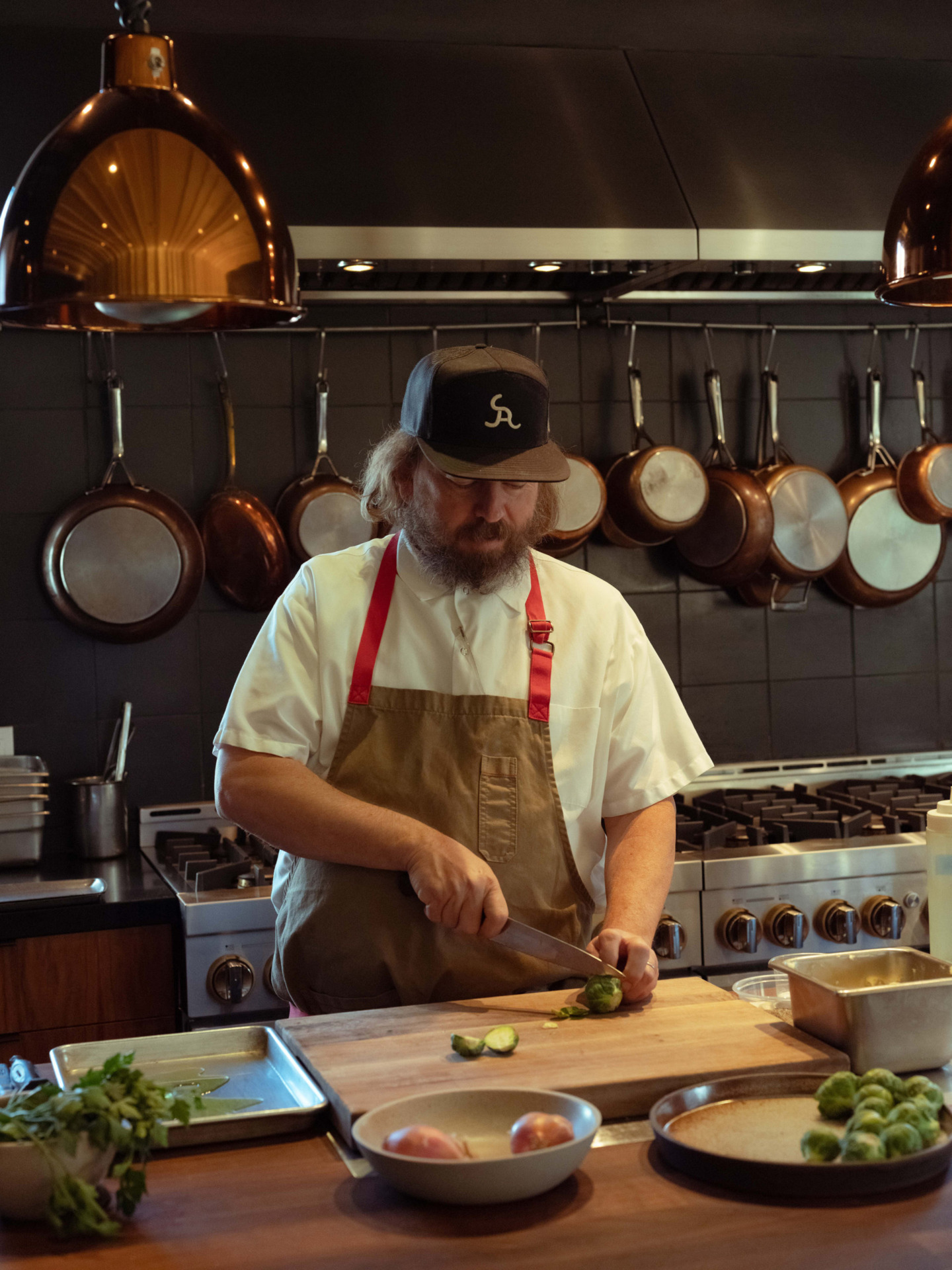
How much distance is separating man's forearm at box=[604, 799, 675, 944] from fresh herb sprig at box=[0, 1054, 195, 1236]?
723 mm

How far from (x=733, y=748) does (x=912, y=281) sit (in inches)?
81.3

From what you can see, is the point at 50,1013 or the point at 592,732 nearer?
the point at 592,732

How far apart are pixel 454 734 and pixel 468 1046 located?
1.56 feet

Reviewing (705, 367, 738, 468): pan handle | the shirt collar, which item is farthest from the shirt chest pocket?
(705, 367, 738, 468): pan handle

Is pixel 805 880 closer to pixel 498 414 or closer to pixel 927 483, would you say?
pixel 927 483

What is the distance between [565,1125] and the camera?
3.53 ft

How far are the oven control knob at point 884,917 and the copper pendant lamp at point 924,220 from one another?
5.34ft

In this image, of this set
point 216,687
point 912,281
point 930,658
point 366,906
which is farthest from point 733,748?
point 912,281

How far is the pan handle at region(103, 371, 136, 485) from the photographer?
283 cm

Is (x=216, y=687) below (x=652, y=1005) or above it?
above

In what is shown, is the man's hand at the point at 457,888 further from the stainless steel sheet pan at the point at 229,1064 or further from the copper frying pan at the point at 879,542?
the copper frying pan at the point at 879,542

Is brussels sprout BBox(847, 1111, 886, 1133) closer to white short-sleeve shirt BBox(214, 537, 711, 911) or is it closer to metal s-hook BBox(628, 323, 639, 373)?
white short-sleeve shirt BBox(214, 537, 711, 911)

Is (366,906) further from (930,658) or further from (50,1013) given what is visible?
(930,658)

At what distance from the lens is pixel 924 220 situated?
4.20 feet
